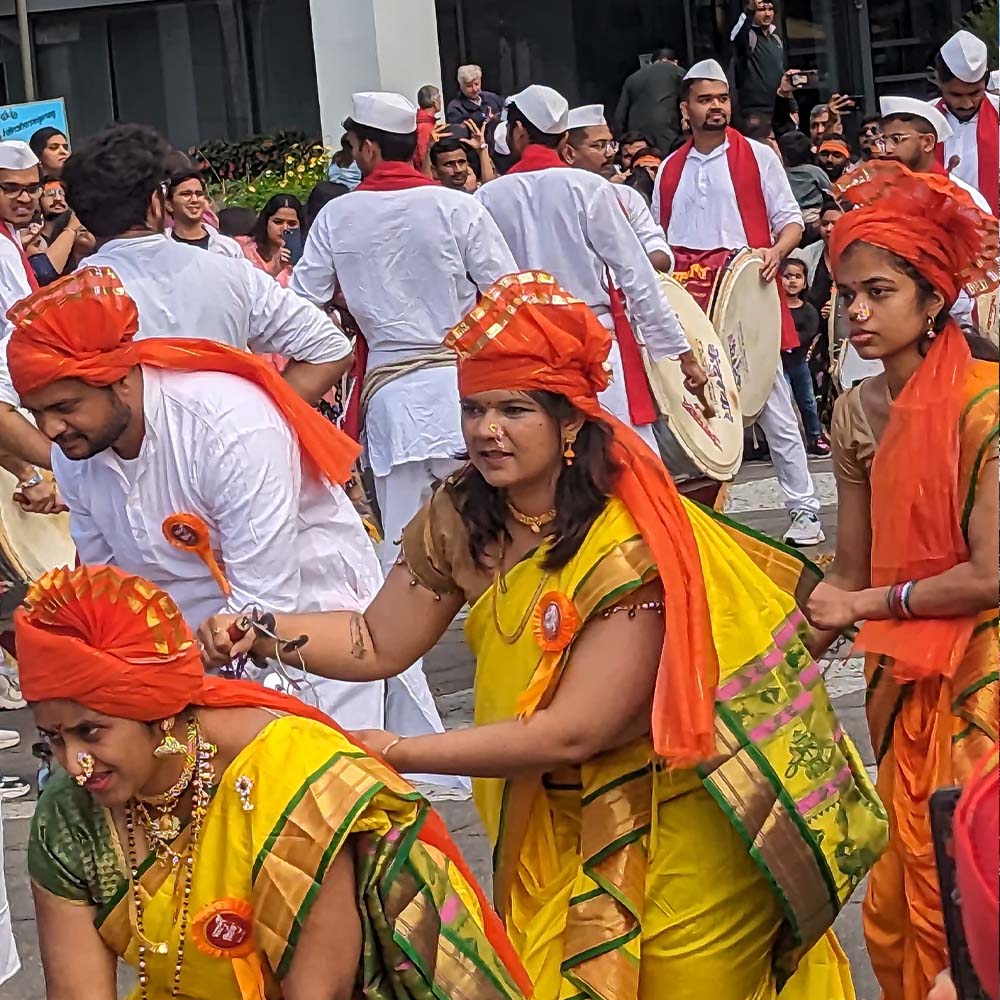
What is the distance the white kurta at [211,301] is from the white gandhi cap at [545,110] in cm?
231

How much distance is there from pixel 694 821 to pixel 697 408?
4.53 metres

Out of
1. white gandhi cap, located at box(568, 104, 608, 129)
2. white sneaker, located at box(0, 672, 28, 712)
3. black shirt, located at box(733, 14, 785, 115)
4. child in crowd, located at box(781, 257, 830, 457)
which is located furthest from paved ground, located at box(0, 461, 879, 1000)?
black shirt, located at box(733, 14, 785, 115)

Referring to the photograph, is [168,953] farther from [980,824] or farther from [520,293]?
[980,824]

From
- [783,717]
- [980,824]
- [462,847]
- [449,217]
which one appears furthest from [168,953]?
[449,217]

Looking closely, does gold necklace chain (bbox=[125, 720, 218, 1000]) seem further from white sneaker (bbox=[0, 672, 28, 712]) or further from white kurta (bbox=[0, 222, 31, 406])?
white sneaker (bbox=[0, 672, 28, 712])

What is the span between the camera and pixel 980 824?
121cm

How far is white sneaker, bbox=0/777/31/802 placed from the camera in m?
6.18

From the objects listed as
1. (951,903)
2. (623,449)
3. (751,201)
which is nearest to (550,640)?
(623,449)

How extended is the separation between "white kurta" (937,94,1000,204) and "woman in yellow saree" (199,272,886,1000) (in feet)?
16.3

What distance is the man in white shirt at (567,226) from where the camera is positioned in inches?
273

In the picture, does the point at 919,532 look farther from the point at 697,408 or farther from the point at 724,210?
the point at 724,210

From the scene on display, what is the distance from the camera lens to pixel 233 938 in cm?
281

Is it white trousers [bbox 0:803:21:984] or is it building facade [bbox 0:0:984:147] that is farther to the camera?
building facade [bbox 0:0:984:147]

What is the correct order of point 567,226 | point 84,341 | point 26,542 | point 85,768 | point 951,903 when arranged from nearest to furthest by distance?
point 951,903 < point 85,768 < point 84,341 < point 567,226 < point 26,542
